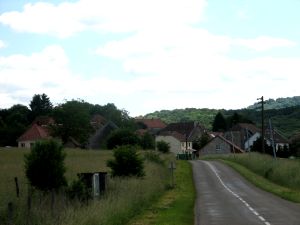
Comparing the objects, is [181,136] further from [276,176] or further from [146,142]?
[276,176]

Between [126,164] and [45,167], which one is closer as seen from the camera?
[45,167]

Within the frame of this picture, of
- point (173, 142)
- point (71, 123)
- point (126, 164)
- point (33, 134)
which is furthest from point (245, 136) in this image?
point (126, 164)

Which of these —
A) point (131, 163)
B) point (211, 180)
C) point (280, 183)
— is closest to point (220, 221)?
point (131, 163)

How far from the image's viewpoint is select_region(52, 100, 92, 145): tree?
359 feet

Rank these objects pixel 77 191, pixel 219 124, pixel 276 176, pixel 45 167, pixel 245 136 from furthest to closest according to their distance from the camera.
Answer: pixel 219 124
pixel 245 136
pixel 276 176
pixel 45 167
pixel 77 191

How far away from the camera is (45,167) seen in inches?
952

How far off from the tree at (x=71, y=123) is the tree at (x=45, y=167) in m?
84.5

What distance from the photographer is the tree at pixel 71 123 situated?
109312 millimetres

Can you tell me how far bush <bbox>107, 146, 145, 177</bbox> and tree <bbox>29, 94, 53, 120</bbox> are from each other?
118 m

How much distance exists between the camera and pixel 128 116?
541 feet

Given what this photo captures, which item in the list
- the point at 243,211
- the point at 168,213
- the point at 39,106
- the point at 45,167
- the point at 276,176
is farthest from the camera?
the point at 39,106

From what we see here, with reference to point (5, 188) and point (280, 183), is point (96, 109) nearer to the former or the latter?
point (280, 183)

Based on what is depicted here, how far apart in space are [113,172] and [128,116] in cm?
12943

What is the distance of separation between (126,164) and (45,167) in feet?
39.7
